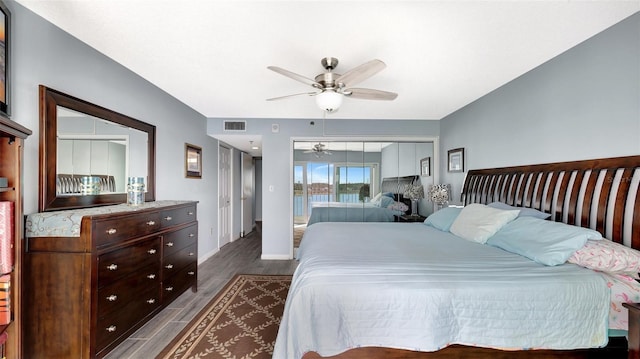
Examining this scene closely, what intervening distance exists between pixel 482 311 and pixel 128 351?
2.54 metres

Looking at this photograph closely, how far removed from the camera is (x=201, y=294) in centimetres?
294

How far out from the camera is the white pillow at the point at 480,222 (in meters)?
2.21

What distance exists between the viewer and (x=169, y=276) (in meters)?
2.50

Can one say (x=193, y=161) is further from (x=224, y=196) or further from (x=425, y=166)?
(x=425, y=166)

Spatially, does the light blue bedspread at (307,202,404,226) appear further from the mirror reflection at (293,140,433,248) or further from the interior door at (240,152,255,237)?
the interior door at (240,152,255,237)

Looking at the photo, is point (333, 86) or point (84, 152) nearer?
point (84, 152)

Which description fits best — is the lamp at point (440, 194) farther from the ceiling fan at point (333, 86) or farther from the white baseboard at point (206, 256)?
the white baseboard at point (206, 256)

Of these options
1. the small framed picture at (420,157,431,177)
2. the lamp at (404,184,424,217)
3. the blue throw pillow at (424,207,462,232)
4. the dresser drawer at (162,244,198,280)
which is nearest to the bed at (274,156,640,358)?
the blue throw pillow at (424,207,462,232)

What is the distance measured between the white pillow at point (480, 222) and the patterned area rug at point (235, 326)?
196cm

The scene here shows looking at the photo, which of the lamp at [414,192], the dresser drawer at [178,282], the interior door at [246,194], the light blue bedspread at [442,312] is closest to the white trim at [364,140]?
the lamp at [414,192]

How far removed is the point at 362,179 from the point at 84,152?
3691 mm

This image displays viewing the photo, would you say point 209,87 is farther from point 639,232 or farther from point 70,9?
point 639,232

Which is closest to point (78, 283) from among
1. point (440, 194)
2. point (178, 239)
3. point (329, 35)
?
point (178, 239)

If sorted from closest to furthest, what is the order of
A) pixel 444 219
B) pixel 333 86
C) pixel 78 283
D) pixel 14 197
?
pixel 14 197
pixel 78 283
pixel 333 86
pixel 444 219
